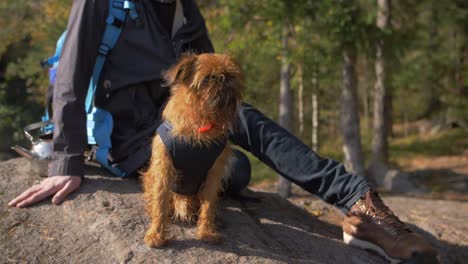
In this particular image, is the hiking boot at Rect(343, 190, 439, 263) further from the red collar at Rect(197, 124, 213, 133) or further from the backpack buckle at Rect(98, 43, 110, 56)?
the backpack buckle at Rect(98, 43, 110, 56)

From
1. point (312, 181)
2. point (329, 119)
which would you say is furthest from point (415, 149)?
point (312, 181)

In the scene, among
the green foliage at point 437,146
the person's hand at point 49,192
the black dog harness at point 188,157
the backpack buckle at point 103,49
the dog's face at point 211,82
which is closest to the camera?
the dog's face at point 211,82

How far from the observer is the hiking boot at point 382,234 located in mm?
3029

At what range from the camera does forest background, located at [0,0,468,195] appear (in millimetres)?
7434

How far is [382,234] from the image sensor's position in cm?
322

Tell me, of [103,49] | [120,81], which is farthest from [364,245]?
[103,49]

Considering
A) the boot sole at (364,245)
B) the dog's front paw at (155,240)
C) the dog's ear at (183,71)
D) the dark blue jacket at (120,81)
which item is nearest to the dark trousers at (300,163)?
the boot sole at (364,245)

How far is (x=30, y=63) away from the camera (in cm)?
1220

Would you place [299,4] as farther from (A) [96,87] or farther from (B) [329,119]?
(B) [329,119]

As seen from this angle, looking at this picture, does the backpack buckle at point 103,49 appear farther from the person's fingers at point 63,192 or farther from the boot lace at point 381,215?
the boot lace at point 381,215

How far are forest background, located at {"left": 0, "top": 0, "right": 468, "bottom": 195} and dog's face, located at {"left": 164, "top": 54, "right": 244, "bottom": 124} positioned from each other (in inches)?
13.1

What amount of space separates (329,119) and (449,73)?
20.4 feet

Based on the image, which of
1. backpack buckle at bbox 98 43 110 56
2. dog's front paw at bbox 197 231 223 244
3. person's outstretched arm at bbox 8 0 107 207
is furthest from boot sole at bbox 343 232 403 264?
backpack buckle at bbox 98 43 110 56

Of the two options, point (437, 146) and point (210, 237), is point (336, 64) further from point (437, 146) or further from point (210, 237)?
point (437, 146)
